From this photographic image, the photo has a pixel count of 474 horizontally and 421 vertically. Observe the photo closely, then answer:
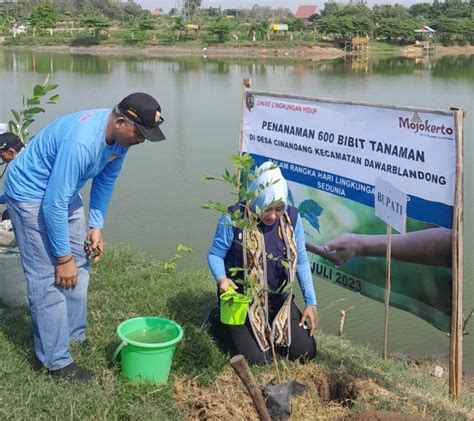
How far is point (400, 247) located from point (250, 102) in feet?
4.39

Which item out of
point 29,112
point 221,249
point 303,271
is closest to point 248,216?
point 221,249

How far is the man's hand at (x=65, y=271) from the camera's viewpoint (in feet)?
8.48

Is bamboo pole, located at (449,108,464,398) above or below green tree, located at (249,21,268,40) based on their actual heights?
below

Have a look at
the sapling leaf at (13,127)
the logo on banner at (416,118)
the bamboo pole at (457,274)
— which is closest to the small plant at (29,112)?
the sapling leaf at (13,127)

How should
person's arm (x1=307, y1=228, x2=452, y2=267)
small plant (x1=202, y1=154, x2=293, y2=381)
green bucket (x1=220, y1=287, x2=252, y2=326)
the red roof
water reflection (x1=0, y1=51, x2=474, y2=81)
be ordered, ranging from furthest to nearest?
the red roof < water reflection (x1=0, y1=51, x2=474, y2=81) < person's arm (x1=307, y1=228, x2=452, y2=267) < green bucket (x1=220, y1=287, x2=252, y2=326) < small plant (x1=202, y1=154, x2=293, y2=381)

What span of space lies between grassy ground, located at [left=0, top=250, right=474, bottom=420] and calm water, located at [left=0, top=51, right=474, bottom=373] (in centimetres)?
104

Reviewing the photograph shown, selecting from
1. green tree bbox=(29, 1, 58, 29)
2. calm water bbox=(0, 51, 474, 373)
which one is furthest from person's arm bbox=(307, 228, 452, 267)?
green tree bbox=(29, 1, 58, 29)

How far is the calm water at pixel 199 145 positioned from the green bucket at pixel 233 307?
2059mm

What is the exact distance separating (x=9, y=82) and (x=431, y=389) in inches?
762

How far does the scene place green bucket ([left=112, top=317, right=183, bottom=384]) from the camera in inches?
102

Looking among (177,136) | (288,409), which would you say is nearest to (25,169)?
(288,409)

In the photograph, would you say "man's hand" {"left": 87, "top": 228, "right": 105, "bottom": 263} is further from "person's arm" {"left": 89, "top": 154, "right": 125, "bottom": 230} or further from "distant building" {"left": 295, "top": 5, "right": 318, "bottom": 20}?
"distant building" {"left": 295, "top": 5, "right": 318, "bottom": 20}

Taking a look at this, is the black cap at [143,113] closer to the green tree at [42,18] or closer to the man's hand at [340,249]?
the man's hand at [340,249]

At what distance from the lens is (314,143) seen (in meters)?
3.56
